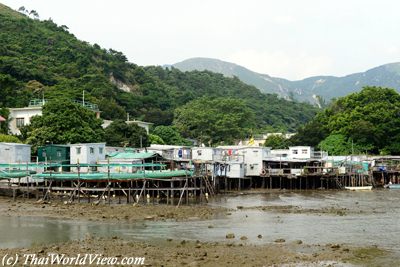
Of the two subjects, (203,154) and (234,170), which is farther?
(203,154)

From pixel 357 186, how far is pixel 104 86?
53.9m

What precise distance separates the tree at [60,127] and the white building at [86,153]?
15.8ft

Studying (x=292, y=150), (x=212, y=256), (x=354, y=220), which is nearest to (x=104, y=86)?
(x=292, y=150)

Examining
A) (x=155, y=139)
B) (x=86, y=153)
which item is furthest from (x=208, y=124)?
(x=86, y=153)

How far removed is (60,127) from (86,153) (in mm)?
7344

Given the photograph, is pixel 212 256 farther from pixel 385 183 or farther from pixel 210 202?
pixel 385 183

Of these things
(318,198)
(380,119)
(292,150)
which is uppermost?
(380,119)

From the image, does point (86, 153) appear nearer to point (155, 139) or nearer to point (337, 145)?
point (155, 139)

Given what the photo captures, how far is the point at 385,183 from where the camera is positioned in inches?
2844

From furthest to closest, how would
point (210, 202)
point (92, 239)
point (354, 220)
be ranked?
point (210, 202) → point (354, 220) → point (92, 239)

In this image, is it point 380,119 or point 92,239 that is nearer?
point 92,239

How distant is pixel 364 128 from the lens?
80.5 m

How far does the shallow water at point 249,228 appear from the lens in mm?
25391

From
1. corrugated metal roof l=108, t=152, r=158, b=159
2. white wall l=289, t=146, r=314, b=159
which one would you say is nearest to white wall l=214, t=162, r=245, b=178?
corrugated metal roof l=108, t=152, r=158, b=159
